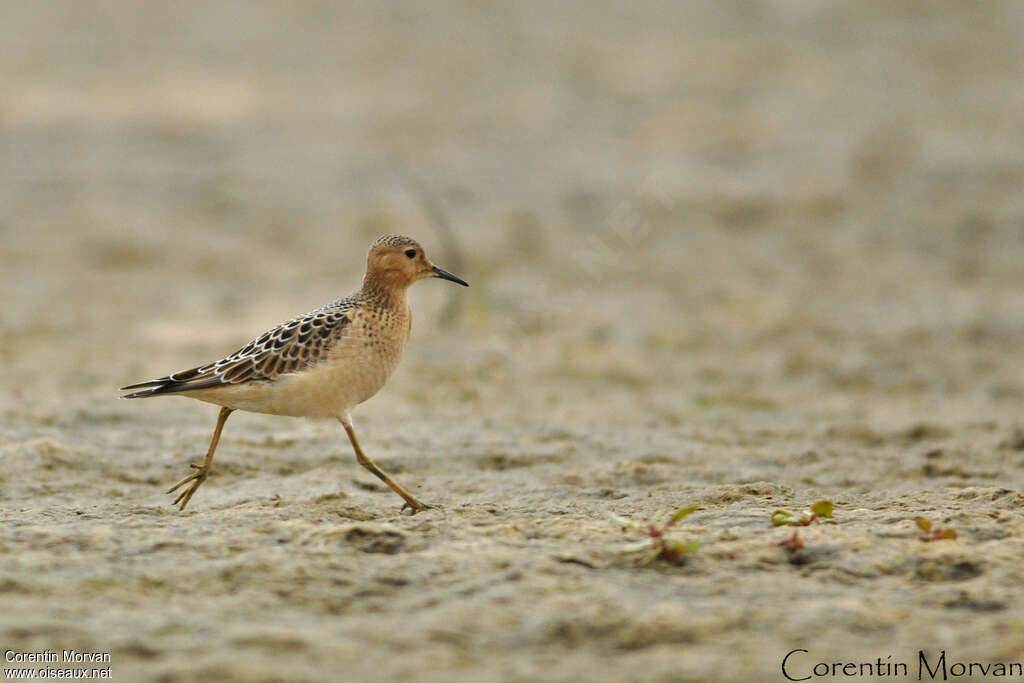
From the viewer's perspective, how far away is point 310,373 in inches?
250

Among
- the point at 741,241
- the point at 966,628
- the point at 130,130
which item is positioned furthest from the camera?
the point at 130,130

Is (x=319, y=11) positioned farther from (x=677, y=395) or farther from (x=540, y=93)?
(x=677, y=395)

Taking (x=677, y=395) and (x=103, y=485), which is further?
(x=677, y=395)

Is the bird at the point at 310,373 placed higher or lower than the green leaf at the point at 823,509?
higher

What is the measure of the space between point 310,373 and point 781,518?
2.31 metres

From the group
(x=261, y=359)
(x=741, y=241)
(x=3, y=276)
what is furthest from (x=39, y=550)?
(x=741, y=241)

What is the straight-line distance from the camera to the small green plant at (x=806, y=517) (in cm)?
552

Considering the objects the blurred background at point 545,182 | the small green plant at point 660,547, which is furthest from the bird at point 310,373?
the blurred background at point 545,182

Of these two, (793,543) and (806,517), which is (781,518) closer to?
(806,517)

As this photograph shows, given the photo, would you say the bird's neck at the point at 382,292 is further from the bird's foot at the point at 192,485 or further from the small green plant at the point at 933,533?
the small green plant at the point at 933,533

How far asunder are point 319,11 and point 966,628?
56.6 feet

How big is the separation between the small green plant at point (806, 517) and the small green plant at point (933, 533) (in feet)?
1.37

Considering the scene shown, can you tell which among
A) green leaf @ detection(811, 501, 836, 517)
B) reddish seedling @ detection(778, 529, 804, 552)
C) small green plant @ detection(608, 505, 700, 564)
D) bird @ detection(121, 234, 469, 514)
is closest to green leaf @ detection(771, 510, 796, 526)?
green leaf @ detection(811, 501, 836, 517)

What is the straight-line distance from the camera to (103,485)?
691cm
